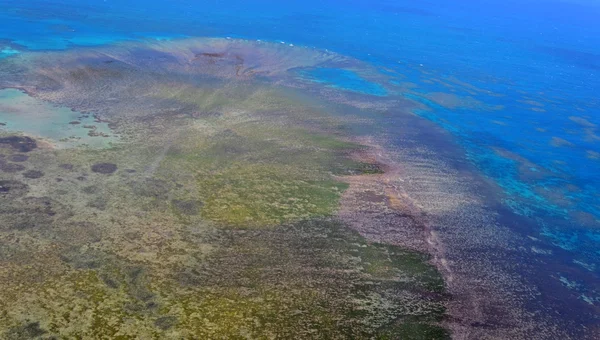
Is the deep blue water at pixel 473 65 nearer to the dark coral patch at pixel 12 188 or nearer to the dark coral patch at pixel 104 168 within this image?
the dark coral patch at pixel 104 168

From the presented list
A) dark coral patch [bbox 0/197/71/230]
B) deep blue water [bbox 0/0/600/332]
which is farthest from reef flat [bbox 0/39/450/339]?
deep blue water [bbox 0/0/600/332]

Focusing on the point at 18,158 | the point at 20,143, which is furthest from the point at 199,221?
the point at 20,143

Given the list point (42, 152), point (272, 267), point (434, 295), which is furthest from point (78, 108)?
point (434, 295)

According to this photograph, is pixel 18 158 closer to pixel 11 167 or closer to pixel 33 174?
pixel 11 167

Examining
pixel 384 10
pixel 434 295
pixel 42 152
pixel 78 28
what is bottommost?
pixel 434 295

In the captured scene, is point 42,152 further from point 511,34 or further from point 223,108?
point 511,34
